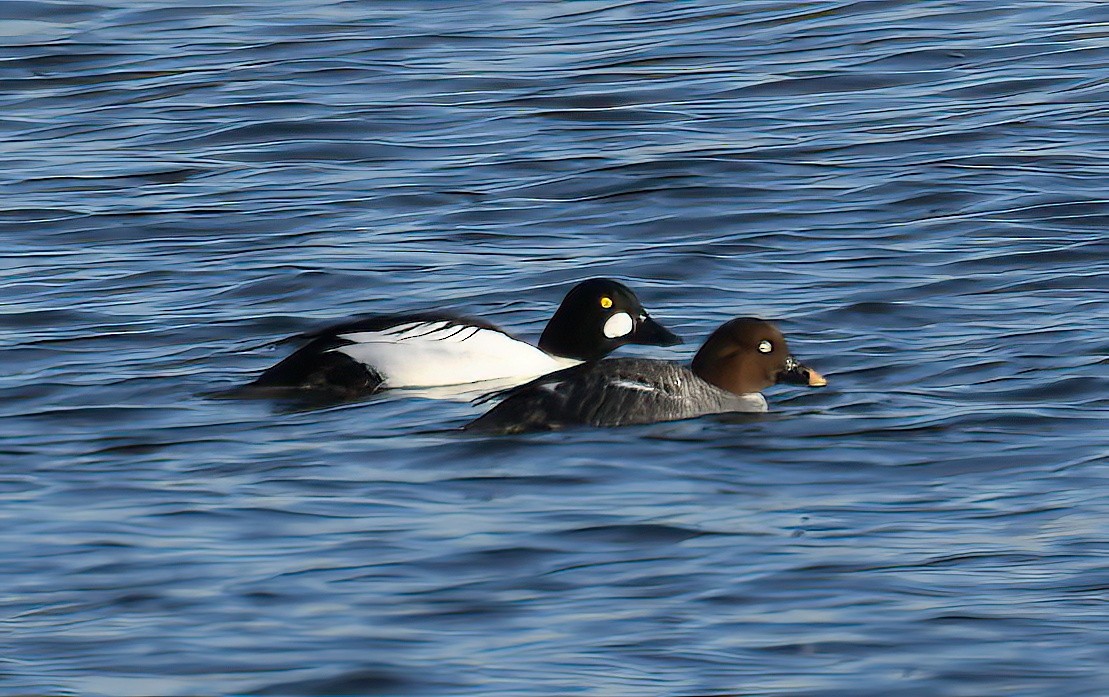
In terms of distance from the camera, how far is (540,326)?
11.5 meters

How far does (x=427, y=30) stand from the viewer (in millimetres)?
19109

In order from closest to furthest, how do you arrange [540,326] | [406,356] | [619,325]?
[406,356] < [619,325] < [540,326]

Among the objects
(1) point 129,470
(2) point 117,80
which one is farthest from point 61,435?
(2) point 117,80

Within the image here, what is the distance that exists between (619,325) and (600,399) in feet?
4.22

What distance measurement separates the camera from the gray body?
30.6 feet

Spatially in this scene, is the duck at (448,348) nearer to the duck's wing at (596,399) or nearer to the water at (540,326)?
the water at (540,326)

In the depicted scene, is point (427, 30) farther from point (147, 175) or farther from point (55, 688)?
point (55, 688)

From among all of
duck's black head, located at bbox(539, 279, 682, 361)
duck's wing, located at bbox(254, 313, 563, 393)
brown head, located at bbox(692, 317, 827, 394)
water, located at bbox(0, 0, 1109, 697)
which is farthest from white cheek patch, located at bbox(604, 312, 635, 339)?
brown head, located at bbox(692, 317, 827, 394)

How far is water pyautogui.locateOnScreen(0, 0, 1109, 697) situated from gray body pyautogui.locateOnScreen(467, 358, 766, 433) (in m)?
0.13

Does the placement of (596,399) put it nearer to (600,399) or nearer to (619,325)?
(600,399)

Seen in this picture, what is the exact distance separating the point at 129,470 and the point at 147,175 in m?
6.32

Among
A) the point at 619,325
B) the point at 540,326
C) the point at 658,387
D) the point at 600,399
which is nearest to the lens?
the point at 600,399

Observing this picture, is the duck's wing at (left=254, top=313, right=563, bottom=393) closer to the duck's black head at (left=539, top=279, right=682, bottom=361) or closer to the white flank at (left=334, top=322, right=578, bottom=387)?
the white flank at (left=334, top=322, right=578, bottom=387)

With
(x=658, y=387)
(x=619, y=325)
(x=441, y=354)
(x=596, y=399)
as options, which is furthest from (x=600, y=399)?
(x=619, y=325)
